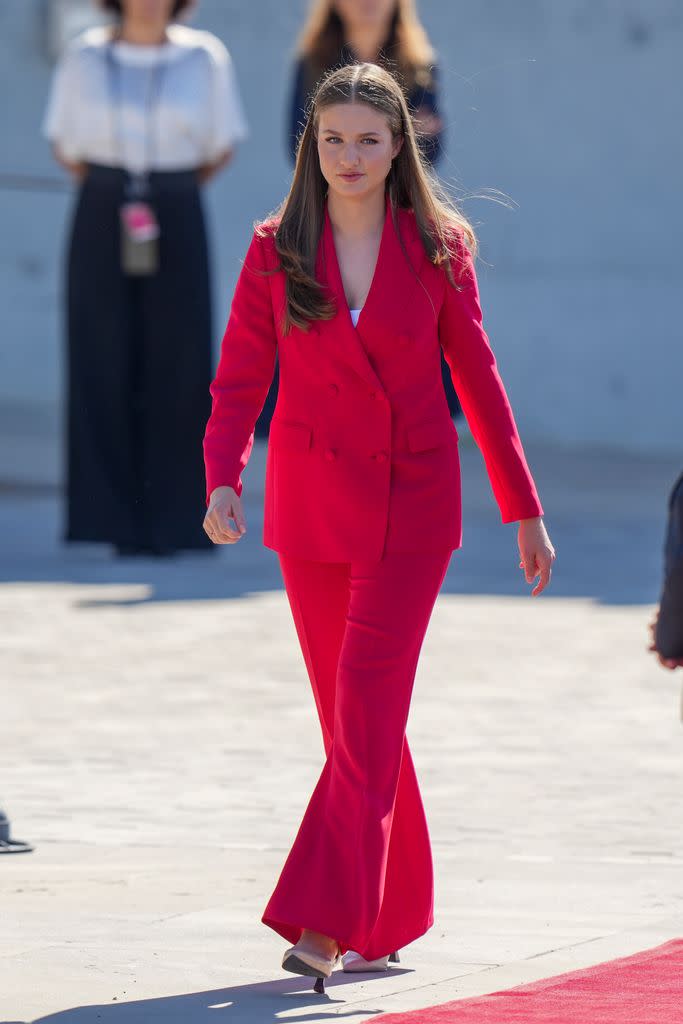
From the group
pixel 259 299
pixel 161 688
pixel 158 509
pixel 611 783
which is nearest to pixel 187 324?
pixel 158 509

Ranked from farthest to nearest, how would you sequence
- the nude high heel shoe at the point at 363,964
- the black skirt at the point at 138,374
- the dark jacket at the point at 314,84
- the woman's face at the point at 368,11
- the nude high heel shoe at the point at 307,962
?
the black skirt at the point at 138,374, the woman's face at the point at 368,11, the dark jacket at the point at 314,84, the nude high heel shoe at the point at 363,964, the nude high heel shoe at the point at 307,962

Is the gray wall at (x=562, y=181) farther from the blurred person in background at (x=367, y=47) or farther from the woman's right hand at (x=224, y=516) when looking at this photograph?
the woman's right hand at (x=224, y=516)

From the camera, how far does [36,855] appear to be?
546 centimetres

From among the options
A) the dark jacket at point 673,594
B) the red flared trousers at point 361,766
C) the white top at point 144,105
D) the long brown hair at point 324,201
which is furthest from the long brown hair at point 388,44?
the dark jacket at point 673,594

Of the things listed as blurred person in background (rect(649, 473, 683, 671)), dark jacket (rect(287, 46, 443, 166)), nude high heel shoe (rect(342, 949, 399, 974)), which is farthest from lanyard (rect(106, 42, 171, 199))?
blurred person in background (rect(649, 473, 683, 671))

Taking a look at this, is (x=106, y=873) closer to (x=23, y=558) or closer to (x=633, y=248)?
(x=23, y=558)

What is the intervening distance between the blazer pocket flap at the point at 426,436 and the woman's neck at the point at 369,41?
534cm

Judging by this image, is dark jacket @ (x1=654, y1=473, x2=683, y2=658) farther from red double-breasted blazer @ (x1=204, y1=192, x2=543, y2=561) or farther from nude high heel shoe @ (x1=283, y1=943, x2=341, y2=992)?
nude high heel shoe @ (x1=283, y1=943, x2=341, y2=992)

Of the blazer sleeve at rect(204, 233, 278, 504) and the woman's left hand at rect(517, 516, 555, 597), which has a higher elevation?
the blazer sleeve at rect(204, 233, 278, 504)

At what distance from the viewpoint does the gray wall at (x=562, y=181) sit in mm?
16344

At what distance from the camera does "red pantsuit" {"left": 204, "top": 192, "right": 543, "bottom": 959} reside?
13.9 ft

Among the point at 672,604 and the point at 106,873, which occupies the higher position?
the point at 672,604

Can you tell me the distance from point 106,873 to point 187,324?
535cm

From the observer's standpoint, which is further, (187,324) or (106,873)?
(187,324)
